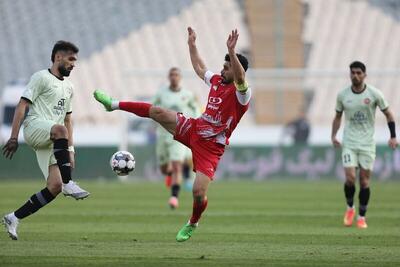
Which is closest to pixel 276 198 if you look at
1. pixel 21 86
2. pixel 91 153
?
pixel 91 153

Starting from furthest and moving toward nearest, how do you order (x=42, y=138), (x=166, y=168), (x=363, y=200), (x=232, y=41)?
(x=166, y=168)
(x=363, y=200)
(x=42, y=138)
(x=232, y=41)

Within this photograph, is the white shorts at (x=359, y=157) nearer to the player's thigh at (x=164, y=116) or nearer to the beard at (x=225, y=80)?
the beard at (x=225, y=80)

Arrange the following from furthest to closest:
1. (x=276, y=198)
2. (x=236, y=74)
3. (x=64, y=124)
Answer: (x=276, y=198) → (x=64, y=124) → (x=236, y=74)

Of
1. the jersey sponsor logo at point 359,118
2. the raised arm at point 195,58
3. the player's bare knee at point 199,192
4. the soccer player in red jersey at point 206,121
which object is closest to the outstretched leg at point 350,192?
the jersey sponsor logo at point 359,118

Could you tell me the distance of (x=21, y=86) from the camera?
35.2m

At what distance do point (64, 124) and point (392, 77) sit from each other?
24.1 metres

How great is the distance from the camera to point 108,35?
38.2 meters

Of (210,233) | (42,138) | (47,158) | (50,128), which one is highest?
(50,128)

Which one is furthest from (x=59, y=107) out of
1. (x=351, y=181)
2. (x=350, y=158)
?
(x=351, y=181)

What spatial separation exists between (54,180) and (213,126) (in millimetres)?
2017

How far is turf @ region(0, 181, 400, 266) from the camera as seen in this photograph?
31.2ft

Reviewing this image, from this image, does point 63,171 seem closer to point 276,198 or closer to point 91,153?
point 276,198

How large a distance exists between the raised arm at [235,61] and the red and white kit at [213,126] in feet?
1.26

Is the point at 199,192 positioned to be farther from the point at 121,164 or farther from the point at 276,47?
the point at 276,47
